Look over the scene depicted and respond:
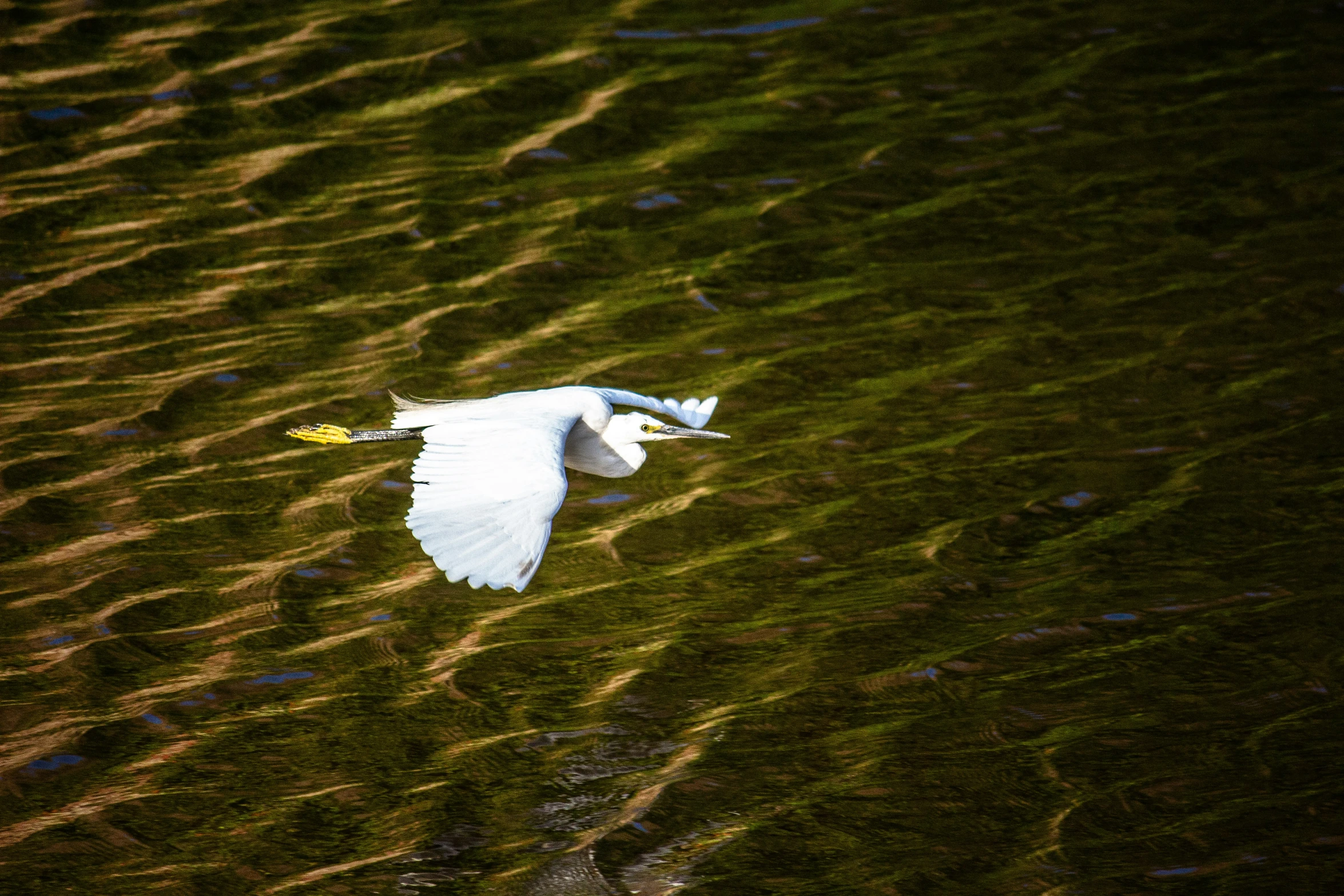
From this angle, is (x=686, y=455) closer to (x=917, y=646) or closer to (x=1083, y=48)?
(x=917, y=646)

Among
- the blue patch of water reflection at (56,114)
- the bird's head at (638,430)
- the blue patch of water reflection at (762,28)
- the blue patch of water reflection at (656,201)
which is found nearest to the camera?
the bird's head at (638,430)

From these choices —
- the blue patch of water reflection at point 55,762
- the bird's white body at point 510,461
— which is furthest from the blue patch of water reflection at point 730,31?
the blue patch of water reflection at point 55,762

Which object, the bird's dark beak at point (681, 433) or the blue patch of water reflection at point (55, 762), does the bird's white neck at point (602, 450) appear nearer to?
the bird's dark beak at point (681, 433)

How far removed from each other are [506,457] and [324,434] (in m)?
1.50

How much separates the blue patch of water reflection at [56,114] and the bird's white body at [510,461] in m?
4.03

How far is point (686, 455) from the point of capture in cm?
636

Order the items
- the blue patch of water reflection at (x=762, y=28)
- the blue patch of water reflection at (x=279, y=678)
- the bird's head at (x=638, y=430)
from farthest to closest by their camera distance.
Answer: the blue patch of water reflection at (x=762, y=28)
the bird's head at (x=638, y=430)
the blue patch of water reflection at (x=279, y=678)

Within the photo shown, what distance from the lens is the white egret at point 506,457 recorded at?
398 centimetres

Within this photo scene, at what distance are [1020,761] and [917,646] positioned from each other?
629 millimetres

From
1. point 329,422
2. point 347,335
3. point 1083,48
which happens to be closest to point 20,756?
point 329,422

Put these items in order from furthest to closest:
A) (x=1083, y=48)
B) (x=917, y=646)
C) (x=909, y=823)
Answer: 1. (x=1083, y=48)
2. (x=917, y=646)
3. (x=909, y=823)

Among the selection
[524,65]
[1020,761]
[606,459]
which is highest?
[524,65]

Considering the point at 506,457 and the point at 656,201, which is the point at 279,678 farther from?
the point at 656,201

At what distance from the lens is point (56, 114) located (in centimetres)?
817
